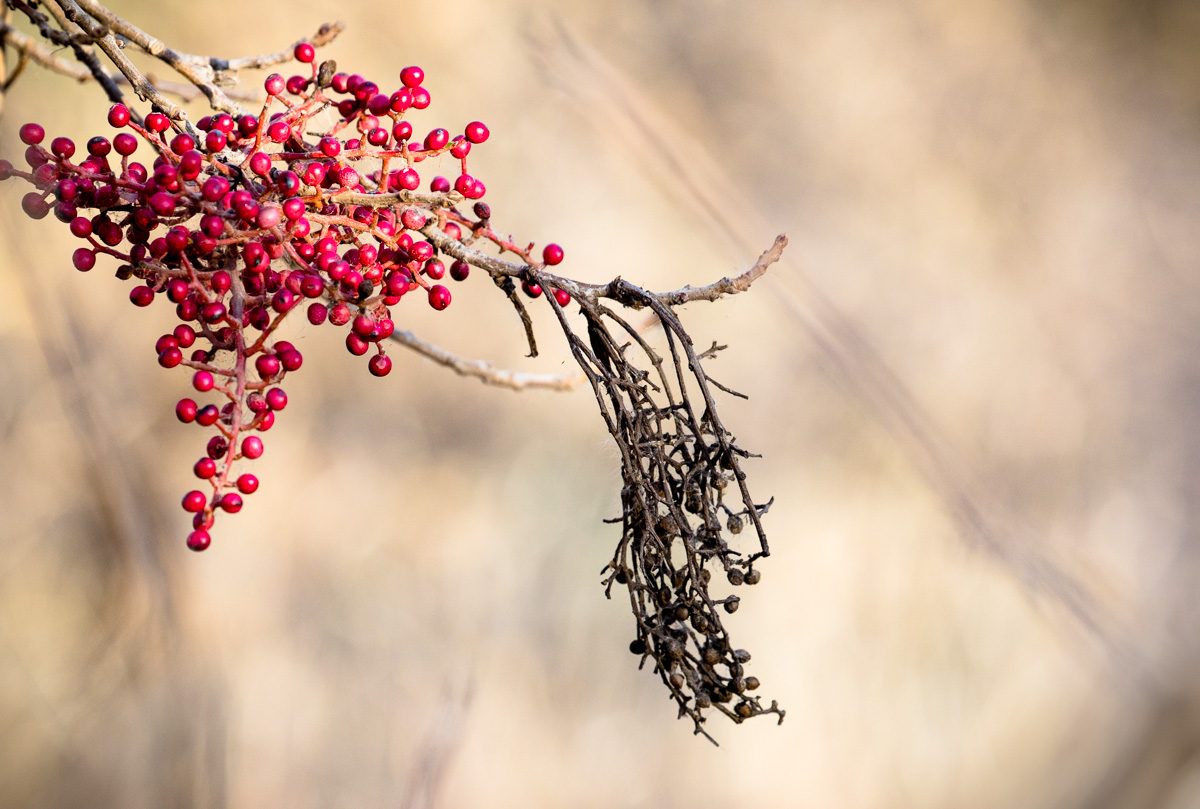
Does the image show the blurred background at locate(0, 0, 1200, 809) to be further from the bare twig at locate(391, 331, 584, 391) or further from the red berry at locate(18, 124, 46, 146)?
the red berry at locate(18, 124, 46, 146)

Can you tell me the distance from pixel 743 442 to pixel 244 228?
871 millimetres

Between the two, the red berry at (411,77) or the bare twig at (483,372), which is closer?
the red berry at (411,77)

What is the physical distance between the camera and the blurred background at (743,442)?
93 centimetres

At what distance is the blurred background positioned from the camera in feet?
3.04

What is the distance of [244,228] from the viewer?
0.35 m

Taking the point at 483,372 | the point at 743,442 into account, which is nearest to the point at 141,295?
the point at 483,372

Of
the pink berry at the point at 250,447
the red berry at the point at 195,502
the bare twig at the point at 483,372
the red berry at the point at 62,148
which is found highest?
the bare twig at the point at 483,372

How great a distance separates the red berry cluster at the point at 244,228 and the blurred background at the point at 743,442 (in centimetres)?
62

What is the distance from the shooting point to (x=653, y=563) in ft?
1.30

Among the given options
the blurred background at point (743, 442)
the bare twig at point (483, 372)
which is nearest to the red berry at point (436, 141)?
the bare twig at point (483, 372)

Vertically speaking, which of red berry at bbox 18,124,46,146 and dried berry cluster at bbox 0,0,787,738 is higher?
red berry at bbox 18,124,46,146

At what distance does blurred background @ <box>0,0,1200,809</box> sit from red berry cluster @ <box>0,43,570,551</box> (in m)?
0.62

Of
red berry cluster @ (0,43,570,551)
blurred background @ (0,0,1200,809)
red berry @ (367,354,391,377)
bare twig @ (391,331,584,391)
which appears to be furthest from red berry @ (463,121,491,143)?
blurred background @ (0,0,1200,809)

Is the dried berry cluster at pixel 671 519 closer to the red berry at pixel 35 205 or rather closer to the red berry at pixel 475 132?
the red berry at pixel 475 132
